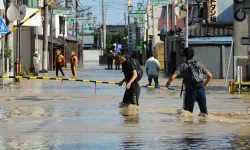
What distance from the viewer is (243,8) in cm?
2877

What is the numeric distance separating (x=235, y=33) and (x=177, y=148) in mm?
20041

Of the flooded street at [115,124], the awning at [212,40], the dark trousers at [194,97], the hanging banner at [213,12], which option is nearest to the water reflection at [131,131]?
the flooded street at [115,124]

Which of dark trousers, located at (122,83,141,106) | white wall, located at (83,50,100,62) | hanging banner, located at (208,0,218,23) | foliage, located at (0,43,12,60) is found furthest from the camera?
white wall, located at (83,50,100,62)

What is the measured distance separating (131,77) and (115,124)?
4506mm

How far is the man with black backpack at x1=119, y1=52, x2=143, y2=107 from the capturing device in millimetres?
20562

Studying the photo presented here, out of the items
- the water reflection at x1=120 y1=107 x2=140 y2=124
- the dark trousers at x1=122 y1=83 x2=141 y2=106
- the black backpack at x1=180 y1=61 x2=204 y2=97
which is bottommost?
the water reflection at x1=120 y1=107 x2=140 y2=124

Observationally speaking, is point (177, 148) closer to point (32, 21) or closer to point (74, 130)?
point (74, 130)

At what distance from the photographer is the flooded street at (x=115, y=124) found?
12.8 metres

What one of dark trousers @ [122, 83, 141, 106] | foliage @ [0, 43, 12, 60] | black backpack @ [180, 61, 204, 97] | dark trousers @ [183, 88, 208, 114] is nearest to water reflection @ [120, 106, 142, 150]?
dark trousers @ [122, 83, 141, 106]

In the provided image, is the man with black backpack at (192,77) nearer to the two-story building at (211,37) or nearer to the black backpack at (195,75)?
the black backpack at (195,75)

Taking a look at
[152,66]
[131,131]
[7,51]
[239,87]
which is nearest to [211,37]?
[152,66]

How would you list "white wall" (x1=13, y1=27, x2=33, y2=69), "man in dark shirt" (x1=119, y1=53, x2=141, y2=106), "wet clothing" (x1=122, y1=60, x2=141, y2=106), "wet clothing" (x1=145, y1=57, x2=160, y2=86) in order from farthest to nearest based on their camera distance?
1. "white wall" (x1=13, y1=27, x2=33, y2=69)
2. "wet clothing" (x1=145, y1=57, x2=160, y2=86)
3. "wet clothing" (x1=122, y1=60, x2=141, y2=106)
4. "man in dark shirt" (x1=119, y1=53, x2=141, y2=106)

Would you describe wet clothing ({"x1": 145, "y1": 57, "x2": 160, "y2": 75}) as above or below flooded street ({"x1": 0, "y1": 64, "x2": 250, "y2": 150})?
above

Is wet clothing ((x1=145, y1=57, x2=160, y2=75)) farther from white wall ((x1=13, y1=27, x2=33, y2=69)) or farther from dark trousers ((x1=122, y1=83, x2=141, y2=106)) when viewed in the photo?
white wall ((x1=13, y1=27, x2=33, y2=69))
